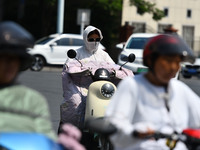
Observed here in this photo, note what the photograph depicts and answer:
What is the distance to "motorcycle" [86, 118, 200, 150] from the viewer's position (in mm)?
3480

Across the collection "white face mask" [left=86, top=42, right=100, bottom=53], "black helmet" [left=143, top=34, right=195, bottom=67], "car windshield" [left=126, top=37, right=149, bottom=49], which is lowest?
"car windshield" [left=126, top=37, right=149, bottom=49]

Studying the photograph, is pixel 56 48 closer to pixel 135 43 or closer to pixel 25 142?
pixel 135 43

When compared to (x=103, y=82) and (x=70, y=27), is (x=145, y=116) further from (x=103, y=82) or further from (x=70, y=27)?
(x=70, y=27)

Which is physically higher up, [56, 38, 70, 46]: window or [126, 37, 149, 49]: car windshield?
[126, 37, 149, 49]: car windshield

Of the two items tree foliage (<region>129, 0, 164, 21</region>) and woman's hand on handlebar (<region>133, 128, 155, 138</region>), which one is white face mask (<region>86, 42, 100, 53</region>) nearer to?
woman's hand on handlebar (<region>133, 128, 155, 138</region>)

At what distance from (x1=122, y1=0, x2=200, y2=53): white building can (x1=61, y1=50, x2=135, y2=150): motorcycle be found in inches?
1608

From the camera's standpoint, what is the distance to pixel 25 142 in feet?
10.9

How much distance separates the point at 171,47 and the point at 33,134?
2.87 feet

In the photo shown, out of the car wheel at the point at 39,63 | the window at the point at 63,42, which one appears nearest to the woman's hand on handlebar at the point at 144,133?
the car wheel at the point at 39,63

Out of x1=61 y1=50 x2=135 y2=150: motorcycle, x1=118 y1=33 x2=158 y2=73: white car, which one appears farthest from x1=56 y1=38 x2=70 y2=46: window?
x1=61 y1=50 x2=135 y2=150: motorcycle

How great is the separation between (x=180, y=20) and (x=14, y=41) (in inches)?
1889

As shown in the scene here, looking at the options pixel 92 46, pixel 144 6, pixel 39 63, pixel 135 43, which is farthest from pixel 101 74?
pixel 144 6

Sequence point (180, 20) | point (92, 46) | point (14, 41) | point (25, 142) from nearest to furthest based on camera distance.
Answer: point (25, 142), point (14, 41), point (92, 46), point (180, 20)

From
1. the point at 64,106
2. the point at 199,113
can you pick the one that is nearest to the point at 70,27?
the point at 64,106
